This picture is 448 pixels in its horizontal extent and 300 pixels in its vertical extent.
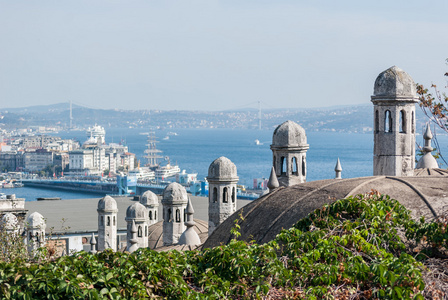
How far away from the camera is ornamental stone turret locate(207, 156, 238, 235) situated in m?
25.7

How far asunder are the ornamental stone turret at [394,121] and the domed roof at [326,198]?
15.4ft

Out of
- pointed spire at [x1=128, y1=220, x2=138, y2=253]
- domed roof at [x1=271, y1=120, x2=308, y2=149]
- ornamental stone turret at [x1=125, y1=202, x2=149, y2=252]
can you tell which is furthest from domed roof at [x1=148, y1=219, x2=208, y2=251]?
domed roof at [x1=271, y1=120, x2=308, y2=149]

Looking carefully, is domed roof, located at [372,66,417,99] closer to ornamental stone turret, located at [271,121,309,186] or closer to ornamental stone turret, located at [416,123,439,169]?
ornamental stone turret, located at [271,121,309,186]

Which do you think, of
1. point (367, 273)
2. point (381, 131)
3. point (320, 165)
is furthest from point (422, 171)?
point (320, 165)

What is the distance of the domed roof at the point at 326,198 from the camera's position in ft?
42.0

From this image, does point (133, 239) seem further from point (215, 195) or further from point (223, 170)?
point (223, 170)

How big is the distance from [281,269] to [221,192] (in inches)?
629

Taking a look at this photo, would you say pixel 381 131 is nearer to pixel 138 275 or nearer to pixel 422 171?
pixel 422 171

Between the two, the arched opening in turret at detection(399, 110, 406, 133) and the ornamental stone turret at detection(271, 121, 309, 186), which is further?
the ornamental stone turret at detection(271, 121, 309, 186)

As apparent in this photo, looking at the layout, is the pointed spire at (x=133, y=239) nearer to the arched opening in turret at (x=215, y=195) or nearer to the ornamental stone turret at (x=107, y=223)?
the ornamental stone turret at (x=107, y=223)

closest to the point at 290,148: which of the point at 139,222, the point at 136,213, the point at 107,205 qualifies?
Answer: the point at 139,222

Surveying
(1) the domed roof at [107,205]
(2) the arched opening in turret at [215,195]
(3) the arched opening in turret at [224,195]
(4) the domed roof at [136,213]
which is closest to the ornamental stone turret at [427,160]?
(3) the arched opening in turret at [224,195]

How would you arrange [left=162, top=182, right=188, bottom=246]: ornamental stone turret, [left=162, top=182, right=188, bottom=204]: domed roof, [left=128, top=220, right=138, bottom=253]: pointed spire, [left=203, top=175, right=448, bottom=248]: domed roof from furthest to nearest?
1. [left=162, top=182, right=188, bottom=204]: domed roof
2. [left=162, top=182, right=188, bottom=246]: ornamental stone turret
3. [left=128, top=220, right=138, bottom=253]: pointed spire
4. [left=203, top=175, right=448, bottom=248]: domed roof

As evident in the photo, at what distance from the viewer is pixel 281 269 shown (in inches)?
385
